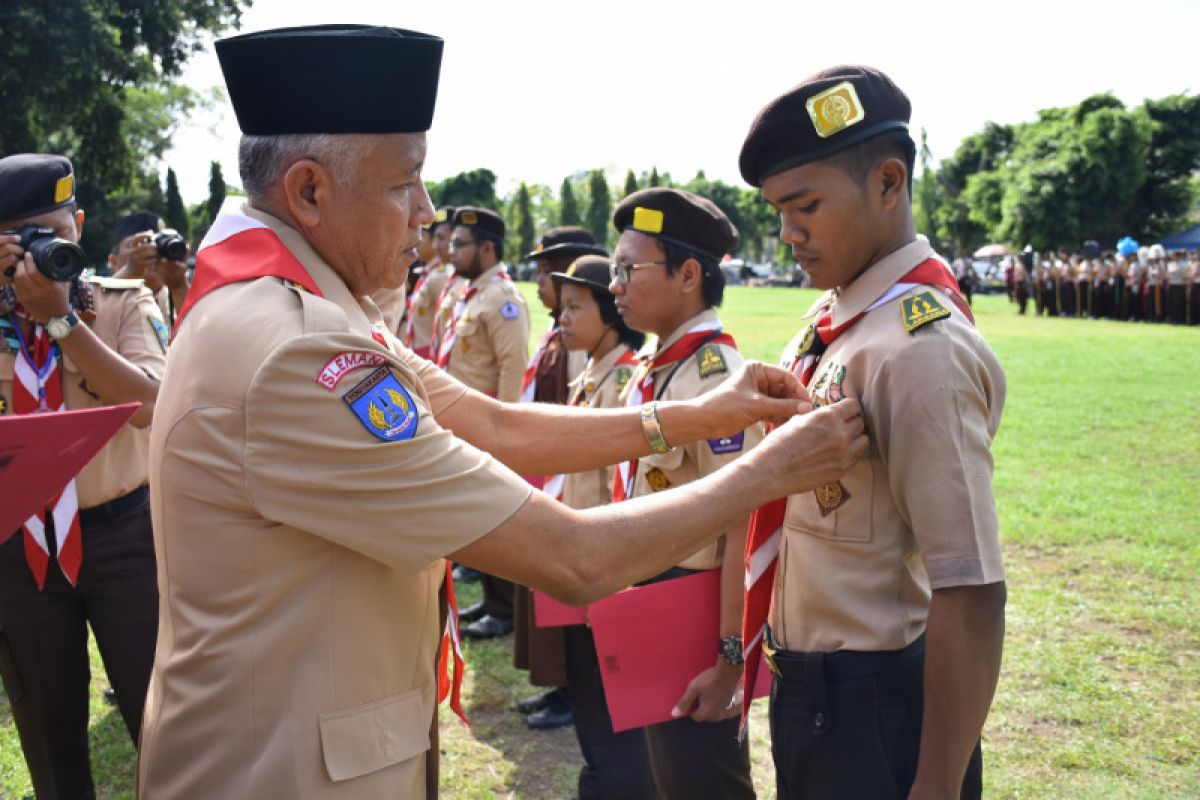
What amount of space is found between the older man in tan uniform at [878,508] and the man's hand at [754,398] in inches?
3.3

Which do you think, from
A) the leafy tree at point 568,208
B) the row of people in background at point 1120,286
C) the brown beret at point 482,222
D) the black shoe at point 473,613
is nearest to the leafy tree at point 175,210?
the leafy tree at point 568,208

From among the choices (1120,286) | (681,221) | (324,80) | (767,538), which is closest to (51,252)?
(324,80)

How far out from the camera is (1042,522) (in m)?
7.98

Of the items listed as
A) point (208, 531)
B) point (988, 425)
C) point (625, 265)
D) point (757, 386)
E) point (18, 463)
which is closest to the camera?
point (208, 531)

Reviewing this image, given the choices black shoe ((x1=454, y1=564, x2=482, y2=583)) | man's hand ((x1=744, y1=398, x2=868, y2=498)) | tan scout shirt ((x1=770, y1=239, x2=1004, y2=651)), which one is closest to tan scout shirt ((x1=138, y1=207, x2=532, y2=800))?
man's hand ((x1=744, y1=398, x2=868, y2=498))

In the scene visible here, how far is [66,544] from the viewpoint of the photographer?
3.59 meters

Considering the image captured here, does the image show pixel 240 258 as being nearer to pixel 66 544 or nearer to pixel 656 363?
pixel 656 363

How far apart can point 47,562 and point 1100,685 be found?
5.09m

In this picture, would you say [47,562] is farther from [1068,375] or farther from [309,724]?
[1068,375]

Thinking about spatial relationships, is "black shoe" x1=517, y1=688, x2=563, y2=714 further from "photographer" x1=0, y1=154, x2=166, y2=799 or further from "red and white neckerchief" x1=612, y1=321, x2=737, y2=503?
"photographer" x1=0, y1=154, x2=166, y2=799

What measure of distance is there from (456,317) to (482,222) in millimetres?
901

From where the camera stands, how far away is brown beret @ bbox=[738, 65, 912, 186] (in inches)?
90.0

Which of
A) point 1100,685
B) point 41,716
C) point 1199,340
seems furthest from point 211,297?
point 1199,340

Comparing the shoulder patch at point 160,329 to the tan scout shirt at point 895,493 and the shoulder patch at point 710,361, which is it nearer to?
the shoulder patch at point 710,361
